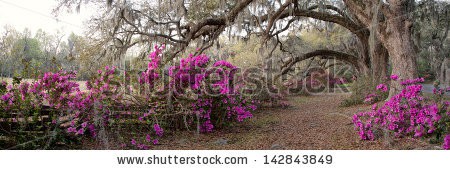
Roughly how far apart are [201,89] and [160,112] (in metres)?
0.78

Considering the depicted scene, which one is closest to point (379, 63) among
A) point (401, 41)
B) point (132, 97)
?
point (401, 41)

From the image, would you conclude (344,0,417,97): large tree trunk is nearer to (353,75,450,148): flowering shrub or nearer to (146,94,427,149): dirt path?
(146,94,427,149): dirt path

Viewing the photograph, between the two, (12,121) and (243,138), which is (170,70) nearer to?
(243,138)

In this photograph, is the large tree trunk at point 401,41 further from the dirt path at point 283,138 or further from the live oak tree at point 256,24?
the dirt path at point 283,138

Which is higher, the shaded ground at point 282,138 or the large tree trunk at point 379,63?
the large tree trunk at point 379,63

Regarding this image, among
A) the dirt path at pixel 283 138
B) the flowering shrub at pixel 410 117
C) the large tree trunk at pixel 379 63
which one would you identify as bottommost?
the dirt path at pixel 283 138

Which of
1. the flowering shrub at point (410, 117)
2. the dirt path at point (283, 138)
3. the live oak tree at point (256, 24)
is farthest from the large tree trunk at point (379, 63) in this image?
the flowering shrub at point (410, 117)

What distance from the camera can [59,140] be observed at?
4.67 meters

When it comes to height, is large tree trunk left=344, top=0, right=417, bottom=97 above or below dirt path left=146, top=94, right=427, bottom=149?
above

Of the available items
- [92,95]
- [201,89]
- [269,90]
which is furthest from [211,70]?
[269,90]

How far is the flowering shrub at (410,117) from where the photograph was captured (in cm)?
452

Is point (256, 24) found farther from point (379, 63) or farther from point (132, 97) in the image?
point (132, 97)

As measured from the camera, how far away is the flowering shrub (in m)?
4.52

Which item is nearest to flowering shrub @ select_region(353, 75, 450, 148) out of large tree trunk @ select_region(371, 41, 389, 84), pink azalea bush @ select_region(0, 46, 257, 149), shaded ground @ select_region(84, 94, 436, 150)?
shaded ground @ select_region(84, 94, 436, 150)
